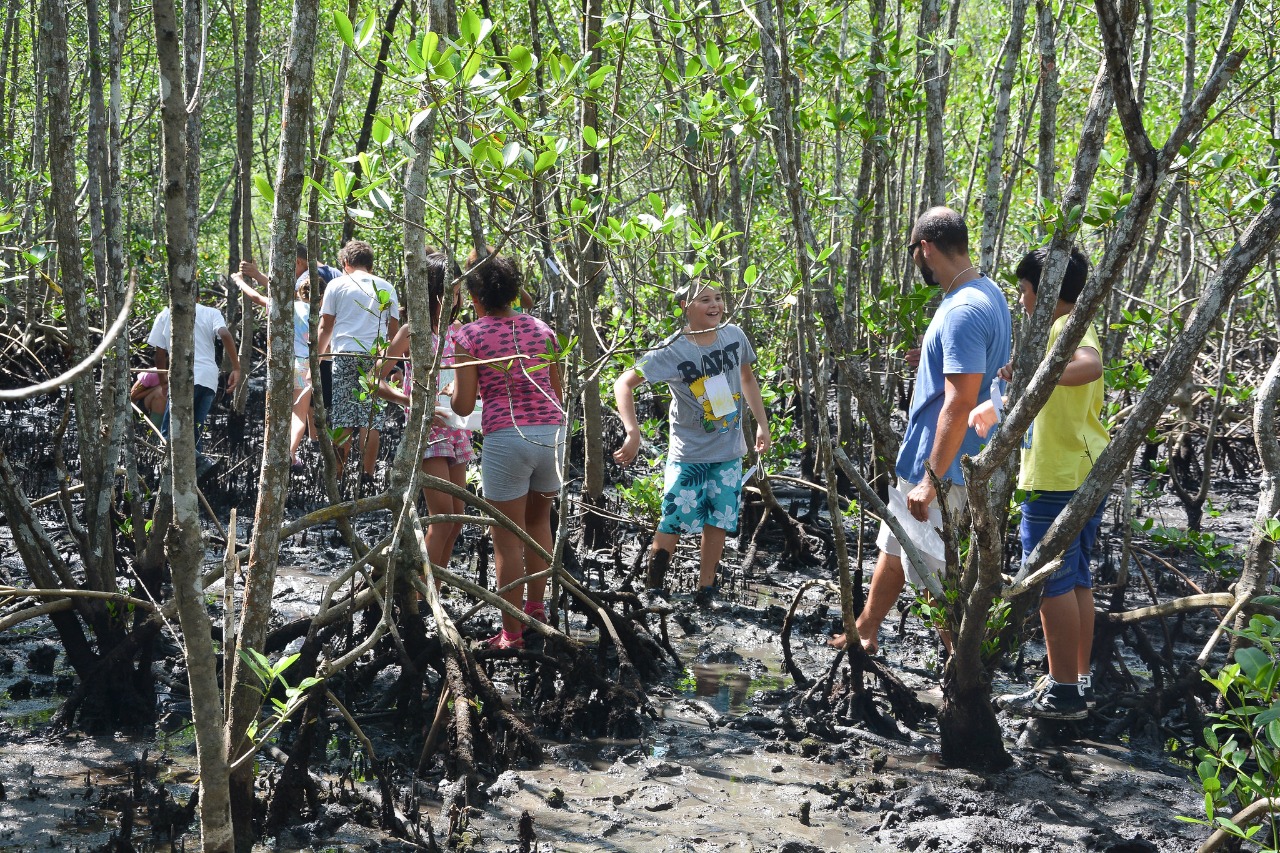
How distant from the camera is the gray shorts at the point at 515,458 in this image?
418 cm

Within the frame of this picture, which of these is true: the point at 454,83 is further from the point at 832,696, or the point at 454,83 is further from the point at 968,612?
the point at 832,696

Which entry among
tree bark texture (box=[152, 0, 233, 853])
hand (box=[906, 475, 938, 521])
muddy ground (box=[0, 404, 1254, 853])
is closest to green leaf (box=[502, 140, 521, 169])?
tree bark texture (box=[152, 0, 233, 853])

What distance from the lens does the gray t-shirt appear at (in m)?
4.80

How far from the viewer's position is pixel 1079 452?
367 centimetres

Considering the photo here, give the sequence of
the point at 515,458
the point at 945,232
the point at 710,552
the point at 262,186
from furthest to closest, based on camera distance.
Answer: the point at 710,552, the point at 515,458, the point at 945,232, the point at 262,186

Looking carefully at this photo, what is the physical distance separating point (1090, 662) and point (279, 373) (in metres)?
3.20

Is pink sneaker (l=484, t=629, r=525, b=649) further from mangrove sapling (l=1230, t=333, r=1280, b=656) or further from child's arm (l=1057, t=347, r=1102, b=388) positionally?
mangrove sapling (l=1230, t=333, r=1280, b=656)

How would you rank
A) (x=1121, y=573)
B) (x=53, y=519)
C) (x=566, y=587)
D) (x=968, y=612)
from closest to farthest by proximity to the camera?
(x=968, y=612)
(x=566, y=587)
(x=1121, y=573)
(x=53, y=519)

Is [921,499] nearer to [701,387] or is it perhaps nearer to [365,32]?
[701,387]

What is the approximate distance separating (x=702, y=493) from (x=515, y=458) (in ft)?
3.71

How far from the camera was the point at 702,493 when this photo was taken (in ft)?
16.5

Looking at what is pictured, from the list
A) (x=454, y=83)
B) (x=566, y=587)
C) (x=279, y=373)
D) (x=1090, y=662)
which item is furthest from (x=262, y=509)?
(x=1090, y=662)

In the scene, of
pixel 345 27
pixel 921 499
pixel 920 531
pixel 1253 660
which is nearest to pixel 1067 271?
pixel 921 499

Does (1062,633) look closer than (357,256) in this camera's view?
Yes
